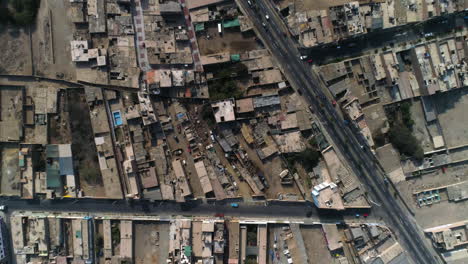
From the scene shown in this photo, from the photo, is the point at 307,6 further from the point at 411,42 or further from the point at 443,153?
the point at 443,153

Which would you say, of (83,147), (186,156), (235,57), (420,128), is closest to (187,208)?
(186,156)

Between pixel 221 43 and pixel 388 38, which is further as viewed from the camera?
pixel 221 43

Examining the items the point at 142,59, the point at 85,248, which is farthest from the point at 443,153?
the point at 85,248

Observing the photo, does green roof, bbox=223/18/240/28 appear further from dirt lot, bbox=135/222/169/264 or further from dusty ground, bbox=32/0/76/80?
→ dirt lot, bbox=135/222/169/264

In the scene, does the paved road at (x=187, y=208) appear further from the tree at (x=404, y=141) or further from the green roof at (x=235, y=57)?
the green roof at (x=235, y=57)

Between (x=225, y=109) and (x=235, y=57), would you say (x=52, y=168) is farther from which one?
(x=235, y=57)

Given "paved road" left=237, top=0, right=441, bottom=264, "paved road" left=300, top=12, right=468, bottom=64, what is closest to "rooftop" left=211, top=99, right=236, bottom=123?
"paved road" left=237, top=0, right=441, bottom=264

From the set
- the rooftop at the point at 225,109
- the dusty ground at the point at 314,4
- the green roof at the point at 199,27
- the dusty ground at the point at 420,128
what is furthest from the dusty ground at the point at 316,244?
the green roof at the point at 199,27
